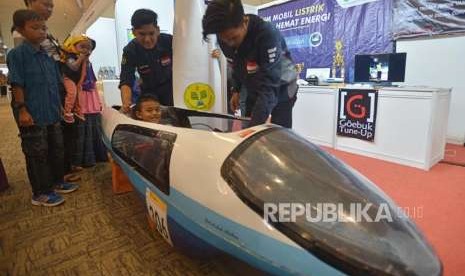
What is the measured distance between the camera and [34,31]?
1.65m

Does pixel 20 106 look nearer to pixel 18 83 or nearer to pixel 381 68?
pixel 18 83

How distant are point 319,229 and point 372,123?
8.49ft

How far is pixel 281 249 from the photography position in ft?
2.29

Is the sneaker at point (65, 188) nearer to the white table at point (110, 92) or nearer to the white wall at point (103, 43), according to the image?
the white table at point (110, 92)

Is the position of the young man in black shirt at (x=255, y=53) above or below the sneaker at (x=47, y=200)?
above

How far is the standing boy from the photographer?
1.63 m

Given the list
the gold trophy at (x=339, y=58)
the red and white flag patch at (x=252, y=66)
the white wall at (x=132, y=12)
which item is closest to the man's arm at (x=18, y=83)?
the red and white flag patch at (x=252, y=66)

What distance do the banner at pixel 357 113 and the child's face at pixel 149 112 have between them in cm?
213

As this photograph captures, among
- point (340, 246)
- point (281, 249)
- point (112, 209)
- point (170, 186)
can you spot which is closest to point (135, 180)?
point (170, 186)

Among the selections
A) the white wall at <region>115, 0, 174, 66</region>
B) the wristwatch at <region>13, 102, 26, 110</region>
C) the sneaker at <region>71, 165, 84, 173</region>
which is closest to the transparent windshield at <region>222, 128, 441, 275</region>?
the wristwatch at <region>13, 102, 26, 110</region>

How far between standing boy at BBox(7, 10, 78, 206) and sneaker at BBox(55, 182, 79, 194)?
0.13 m

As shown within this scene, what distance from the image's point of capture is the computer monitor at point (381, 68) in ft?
9.66

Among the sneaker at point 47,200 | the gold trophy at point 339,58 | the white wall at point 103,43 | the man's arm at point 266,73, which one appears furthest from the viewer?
the white wall at point 103,43

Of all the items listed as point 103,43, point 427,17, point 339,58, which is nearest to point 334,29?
point 339,58
